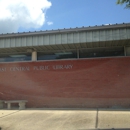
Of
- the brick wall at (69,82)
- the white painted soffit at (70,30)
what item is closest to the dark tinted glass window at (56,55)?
the brick wall at (69,82)

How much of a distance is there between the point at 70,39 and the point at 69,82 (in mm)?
2552

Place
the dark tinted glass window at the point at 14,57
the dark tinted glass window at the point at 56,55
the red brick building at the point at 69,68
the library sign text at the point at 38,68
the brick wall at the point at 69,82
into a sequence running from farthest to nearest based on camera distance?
the dark tinted glass window at the point at 14,57 < the dark tinted glass window at the point at 56,55 < the library sign text at the point at 38,68 < the brick wall at the point at 69,82 < the red brick building at the point at 69,68

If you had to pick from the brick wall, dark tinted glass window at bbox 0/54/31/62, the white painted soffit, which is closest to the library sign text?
the brick wall

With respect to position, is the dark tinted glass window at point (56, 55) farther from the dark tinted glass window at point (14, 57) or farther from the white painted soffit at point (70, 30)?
the white painted soffit at point (70, 30)

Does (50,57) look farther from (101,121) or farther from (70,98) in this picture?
(101,121)

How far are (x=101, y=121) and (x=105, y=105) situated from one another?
4.14 meters

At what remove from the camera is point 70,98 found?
1295 cm

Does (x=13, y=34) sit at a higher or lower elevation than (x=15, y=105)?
higher

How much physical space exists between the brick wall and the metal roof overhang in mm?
896

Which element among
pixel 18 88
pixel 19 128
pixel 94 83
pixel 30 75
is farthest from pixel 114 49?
pixel 19 128

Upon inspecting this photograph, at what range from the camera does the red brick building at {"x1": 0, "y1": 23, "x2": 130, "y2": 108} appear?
12.3 m

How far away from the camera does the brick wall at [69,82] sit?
40.8 feet

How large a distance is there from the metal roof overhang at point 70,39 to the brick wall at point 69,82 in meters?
0.90

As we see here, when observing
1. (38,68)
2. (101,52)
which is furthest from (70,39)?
(38,68)
